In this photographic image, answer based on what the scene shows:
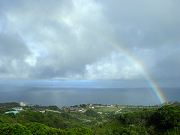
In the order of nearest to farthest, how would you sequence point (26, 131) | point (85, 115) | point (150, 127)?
point (26, 131)
point (150, 127)
point (85, 115)

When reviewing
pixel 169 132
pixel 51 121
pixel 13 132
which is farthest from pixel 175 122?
pixel 51 121

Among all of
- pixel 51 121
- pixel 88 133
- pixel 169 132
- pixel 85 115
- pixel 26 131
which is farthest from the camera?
pixel 85 115

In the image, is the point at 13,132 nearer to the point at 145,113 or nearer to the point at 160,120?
the point at 160,120

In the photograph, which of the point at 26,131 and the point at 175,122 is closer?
the point at 26,131

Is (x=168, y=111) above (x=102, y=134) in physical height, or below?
above

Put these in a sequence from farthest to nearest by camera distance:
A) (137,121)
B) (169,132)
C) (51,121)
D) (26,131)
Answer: (51,121) → (137,121) → (169,132) → (26,131)

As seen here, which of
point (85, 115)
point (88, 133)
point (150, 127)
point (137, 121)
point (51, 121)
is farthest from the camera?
point (85, 115)

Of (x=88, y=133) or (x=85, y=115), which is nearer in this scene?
(x=88, y=133)

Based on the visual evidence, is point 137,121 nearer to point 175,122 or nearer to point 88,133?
point 175,122

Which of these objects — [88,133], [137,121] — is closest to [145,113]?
[137,121]
